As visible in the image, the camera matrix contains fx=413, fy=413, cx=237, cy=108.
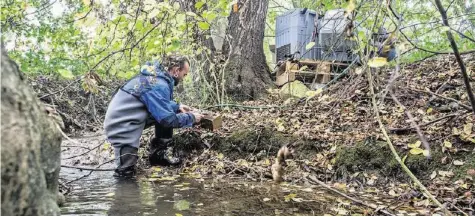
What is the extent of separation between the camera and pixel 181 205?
308cm

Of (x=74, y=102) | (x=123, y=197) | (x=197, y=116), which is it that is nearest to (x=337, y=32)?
(x=197, y=116)

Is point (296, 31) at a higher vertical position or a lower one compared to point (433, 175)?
higher

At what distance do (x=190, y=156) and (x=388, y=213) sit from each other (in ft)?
8.96

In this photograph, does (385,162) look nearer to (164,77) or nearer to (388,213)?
(388,213)

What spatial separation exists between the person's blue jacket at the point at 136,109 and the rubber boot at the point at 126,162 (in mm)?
72

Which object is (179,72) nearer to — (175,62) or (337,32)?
(175,62)

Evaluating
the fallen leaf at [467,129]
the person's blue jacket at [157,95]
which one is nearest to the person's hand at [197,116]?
the person's blue jacket at [157,95]

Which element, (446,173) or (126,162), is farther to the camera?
(126,162)

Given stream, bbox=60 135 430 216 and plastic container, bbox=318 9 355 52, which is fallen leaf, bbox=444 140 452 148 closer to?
stream, bbox=60 135 430 216

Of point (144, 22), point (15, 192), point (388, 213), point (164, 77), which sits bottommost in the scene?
point (388, 213)

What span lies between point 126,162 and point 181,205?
153cm

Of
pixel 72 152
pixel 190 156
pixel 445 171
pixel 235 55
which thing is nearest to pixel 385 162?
pixel 445 171

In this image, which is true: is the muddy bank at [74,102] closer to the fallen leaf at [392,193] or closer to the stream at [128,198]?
the stream at [128,198]

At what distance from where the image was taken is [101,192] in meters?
3.61
